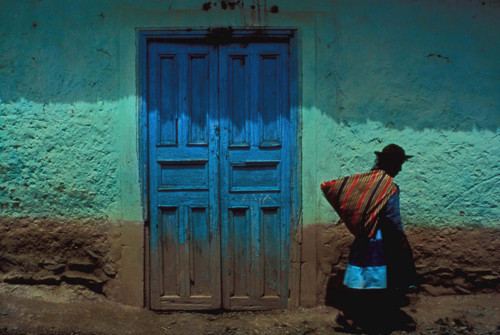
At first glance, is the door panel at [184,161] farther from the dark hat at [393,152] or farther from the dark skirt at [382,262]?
the dark hat at [393,152]

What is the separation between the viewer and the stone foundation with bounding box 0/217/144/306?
4043mm

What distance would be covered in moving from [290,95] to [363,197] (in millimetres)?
1121

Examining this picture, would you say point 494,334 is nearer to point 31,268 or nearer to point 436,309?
point 436,309

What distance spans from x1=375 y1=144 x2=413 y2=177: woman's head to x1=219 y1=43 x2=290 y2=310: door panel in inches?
32.0

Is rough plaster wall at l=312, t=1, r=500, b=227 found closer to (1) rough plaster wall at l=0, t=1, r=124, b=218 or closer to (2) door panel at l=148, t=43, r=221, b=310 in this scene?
(2) door panel at l=148, t=43, r=221, b=310

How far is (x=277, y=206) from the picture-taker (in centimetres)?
405

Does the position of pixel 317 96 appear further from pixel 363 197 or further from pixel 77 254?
pixel 77 254

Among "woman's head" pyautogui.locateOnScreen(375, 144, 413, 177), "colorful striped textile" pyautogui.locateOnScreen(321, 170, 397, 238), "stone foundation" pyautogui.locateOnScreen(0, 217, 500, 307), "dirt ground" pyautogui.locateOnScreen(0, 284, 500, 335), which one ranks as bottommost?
"dirt ground" pyautogui.locateOnScreen(0, 284, 500, 335)

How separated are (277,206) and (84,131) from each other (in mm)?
1765

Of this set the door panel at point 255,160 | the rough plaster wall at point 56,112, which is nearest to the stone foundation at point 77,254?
the rough plaster wall at point 56,112

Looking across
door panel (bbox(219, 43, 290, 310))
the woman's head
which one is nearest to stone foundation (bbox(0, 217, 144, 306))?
door panel (bbox(219, 43, 290, 310))

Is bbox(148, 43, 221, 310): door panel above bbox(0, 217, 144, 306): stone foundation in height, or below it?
above

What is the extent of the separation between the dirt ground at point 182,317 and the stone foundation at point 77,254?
0.10m

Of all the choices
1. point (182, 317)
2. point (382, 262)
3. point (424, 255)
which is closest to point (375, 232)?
point (382, 262)
